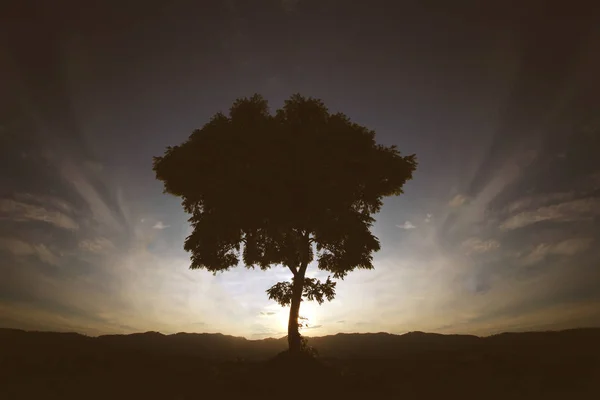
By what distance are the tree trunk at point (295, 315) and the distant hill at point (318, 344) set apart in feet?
16.3

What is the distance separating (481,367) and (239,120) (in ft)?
75.8

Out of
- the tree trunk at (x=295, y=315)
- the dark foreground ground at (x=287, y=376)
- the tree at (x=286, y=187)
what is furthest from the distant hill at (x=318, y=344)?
the tree at (x=286, y=187)

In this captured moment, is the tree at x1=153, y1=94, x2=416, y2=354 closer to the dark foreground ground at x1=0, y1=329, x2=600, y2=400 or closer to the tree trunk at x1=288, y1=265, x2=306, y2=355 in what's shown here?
the tree trunk at x1=288, y1=265, x2=306, y2=355

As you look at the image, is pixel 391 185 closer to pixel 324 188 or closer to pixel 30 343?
pixel 324 188

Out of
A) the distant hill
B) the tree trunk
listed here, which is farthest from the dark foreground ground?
the tree trunk

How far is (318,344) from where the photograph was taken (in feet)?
176

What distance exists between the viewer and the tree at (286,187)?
22031 millimetres

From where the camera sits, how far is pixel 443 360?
76.9 feet

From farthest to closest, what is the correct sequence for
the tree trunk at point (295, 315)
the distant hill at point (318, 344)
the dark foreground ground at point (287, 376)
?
the distant hill at point (318, 344), the tree trunk at point (295, 315), the dark foreground ground at point (287, 376)

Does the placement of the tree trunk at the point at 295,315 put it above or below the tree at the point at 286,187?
below

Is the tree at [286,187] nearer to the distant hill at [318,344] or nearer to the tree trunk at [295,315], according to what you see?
the tree trunk at [295,315]

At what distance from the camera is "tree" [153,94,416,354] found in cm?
2203

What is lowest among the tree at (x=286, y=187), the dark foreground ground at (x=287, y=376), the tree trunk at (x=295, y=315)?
the dark foreground ground at (x=287, y=376)

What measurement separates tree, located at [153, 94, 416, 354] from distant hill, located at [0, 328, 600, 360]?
8012 millimetres
